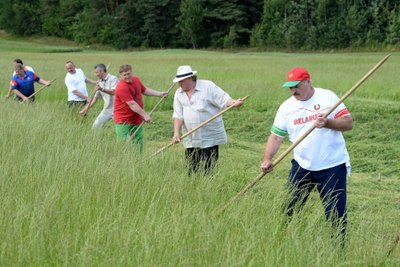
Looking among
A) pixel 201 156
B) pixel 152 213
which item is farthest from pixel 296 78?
pixel 201 156

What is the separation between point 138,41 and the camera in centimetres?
6656

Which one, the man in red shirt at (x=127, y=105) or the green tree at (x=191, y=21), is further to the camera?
the green tree at (x=191, y=21)

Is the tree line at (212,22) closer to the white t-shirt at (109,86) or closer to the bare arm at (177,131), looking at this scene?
the white t-shirt at (109,86)

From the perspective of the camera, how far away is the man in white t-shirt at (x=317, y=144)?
17.5ft

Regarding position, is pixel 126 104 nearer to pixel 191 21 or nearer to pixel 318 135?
pixel 318 135

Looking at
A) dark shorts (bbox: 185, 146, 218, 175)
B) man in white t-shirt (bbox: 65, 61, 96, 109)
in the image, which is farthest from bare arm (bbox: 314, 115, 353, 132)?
man in white t-shirt (bbox: 65, 61, 96, 109)

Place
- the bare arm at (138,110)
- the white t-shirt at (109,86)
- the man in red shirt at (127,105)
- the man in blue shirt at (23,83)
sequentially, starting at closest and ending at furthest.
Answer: the bare arm at (138,110) → the man in red shirt at (127,105) → the white t-shirt at (109,86) → the man in blue shirt at (23,83)

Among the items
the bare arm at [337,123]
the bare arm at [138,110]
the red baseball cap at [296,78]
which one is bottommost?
the bare arm at [138,110]

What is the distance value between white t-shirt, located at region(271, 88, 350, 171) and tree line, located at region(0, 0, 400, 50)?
46.0m

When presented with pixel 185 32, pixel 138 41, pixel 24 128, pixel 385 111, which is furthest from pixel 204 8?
pixel 24 128

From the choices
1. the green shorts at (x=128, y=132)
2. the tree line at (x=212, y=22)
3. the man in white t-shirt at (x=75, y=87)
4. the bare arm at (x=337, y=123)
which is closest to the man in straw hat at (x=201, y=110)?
the green shorts at (x=128, y=132)

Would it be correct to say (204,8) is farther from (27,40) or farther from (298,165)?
(298,165)

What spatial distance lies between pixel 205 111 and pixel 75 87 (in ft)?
18.6

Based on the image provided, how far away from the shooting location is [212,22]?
64125mm
